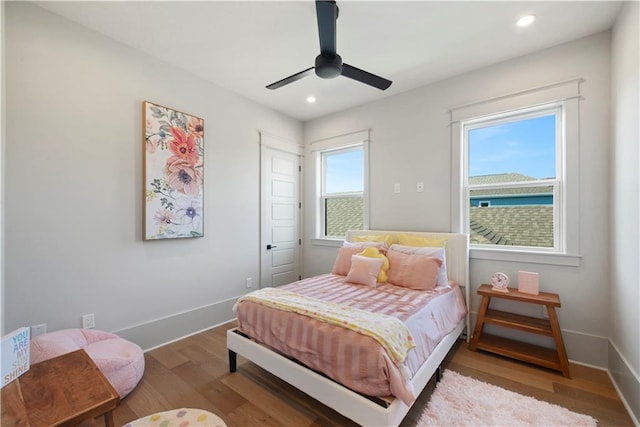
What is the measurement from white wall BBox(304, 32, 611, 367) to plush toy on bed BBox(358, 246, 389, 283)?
711 mm

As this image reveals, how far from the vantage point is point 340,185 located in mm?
4145

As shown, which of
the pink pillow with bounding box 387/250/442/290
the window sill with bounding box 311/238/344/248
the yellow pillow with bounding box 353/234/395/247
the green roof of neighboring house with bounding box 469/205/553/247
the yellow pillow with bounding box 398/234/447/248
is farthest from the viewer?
the window sill with bounding box 311/238/344/248

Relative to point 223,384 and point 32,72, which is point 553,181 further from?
point 32,72

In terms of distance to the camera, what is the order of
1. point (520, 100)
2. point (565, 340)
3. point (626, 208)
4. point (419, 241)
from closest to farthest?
point (626, 208), point (565, 340), point (520, 100), point (419, 241)

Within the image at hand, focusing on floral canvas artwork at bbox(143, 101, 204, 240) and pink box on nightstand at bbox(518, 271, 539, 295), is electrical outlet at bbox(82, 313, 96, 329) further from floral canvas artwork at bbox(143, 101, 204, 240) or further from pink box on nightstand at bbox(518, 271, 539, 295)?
pink box on nightstand at bbox(518, 271, 539, 295)

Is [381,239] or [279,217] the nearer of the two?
[381,239]

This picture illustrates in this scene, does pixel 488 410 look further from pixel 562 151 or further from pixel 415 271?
pixel 562 151

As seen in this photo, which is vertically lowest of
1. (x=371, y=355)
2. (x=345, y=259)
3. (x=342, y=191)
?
(x=371, y=355)

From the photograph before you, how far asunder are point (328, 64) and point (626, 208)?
2415 millimetres

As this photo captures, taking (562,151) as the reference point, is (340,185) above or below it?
below

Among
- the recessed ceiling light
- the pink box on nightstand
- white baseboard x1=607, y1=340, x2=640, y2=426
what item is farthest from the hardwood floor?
the recessed ceiling light

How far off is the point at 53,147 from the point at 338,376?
273 centimetres

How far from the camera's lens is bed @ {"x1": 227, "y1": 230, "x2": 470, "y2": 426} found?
1411mm

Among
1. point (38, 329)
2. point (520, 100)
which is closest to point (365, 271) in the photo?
point (520, 100)
